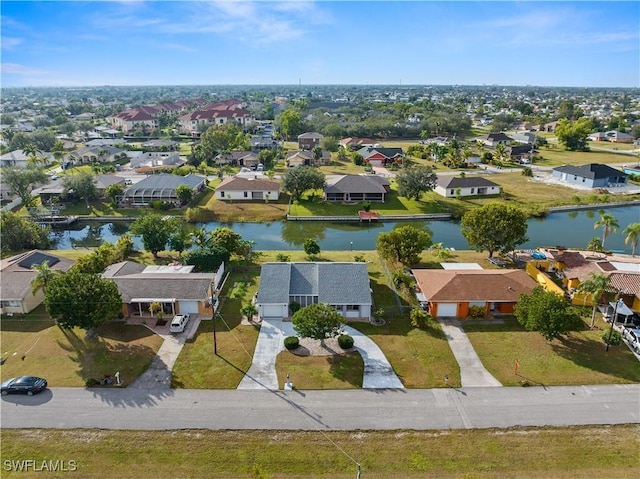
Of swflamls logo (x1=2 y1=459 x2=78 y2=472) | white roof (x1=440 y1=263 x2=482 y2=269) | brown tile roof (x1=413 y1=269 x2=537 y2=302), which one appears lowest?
swflamls logo (x1=2 y1=459 x2=78 y2=472)

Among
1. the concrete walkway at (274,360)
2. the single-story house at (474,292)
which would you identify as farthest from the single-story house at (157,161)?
the single-story house at (474,292)

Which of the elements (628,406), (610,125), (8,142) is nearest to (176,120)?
(8,142)

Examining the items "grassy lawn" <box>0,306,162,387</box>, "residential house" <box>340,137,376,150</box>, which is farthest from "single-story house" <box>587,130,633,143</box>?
"grassy lawn" <box>0,306,162,387</box>

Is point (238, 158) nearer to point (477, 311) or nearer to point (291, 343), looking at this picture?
point (291, 343)

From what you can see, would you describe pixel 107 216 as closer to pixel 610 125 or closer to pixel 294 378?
pixel 294 378

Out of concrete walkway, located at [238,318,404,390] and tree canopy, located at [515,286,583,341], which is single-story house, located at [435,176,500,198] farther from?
concrete walkway, located at [238,318,404,390]

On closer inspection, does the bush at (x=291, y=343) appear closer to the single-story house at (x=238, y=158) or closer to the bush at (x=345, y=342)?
the bush at (x=345, y=342)
